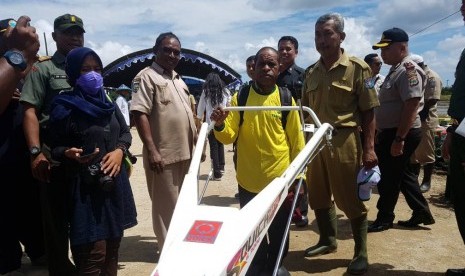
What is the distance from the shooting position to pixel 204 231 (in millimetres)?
1964

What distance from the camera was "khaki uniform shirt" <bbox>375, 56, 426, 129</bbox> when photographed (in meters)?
4.41

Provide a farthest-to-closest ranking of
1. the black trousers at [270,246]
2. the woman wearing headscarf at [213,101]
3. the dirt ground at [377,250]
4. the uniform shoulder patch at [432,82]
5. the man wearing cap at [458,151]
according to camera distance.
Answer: the woman wearing headscarf at [213,101] → the uniform shoulder patch at [432,82] → the dirt ground at [377,250] → the man wearing cap at [458,151] → the black trousers at [270,246]

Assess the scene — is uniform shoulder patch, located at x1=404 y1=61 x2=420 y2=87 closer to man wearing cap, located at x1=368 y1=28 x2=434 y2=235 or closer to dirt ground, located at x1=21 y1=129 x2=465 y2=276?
man wearing cap, located at x1=368 y1=28 x2=434 y2=235

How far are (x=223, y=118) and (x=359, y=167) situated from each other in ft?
4.67

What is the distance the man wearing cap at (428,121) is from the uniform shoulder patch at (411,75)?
183 centimetres

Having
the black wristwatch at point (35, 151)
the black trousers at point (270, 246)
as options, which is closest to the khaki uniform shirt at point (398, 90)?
the black trousers at point (270, 246)

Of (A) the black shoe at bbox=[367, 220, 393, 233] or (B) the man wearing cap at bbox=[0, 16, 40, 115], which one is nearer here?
(B) the man wearing cap at bbox=[0, 16, 40, 115]

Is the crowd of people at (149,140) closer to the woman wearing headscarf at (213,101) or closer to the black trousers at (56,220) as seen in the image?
the black trousers at (56,220)

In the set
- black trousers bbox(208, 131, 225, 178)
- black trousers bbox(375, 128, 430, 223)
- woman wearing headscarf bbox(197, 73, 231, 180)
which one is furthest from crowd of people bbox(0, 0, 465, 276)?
woman wearing headscarf bbox(197, 73, 231, 180)

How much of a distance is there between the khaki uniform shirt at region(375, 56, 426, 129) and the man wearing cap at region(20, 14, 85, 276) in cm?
334

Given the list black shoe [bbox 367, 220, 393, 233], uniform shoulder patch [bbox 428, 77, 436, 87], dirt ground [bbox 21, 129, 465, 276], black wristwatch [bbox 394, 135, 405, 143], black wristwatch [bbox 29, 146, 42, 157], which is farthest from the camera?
uniform shoulder patch [bbox 428, 77, 436, 87]

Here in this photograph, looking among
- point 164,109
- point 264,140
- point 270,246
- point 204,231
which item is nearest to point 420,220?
point 270,246

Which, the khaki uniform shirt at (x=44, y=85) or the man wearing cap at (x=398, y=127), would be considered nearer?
the khaki uniform shirt at (x=44, y=85)

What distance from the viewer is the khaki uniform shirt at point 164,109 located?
3707 millimetres
